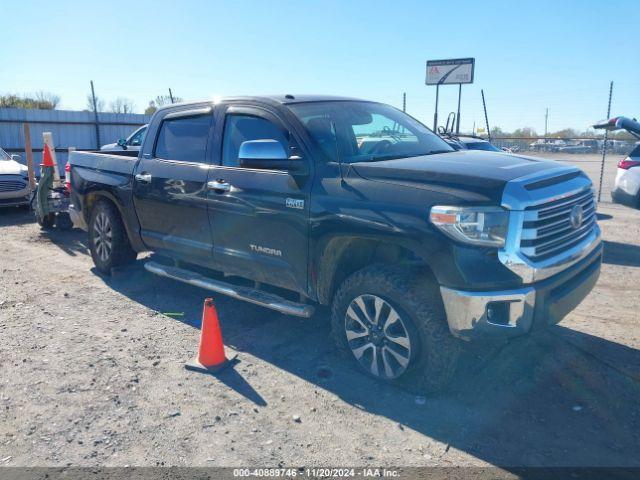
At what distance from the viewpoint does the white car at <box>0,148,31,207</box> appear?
A: 1054 cm

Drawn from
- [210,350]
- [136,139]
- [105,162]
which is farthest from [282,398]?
[136,139]

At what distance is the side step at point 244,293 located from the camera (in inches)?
159

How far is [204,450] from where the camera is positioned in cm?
301

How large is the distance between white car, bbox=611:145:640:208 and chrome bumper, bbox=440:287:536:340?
6851 mm

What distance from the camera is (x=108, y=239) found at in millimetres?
6043

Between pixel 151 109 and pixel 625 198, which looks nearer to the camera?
pixel 625 198

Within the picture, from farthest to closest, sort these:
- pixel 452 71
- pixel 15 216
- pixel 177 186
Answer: pixel 452 71
pixel 15 216
pixel 177 186

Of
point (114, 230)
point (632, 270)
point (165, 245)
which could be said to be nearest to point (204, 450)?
point (165, 245)

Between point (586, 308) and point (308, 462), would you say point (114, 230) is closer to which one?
point (308, 462)

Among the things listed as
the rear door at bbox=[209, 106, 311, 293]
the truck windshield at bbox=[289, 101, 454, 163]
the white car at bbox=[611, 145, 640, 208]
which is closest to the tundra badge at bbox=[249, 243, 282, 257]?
the rear door at bbox=[209, 106, 311, 293]

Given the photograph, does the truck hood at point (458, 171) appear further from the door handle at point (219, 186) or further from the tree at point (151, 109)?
the tree at point (151, 109)

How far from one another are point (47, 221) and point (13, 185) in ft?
7.58

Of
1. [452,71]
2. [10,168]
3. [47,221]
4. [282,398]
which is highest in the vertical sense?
[452,71]

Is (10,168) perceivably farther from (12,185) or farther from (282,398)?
(282,398)
